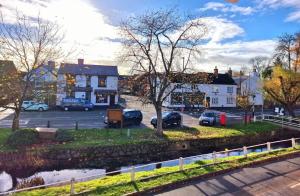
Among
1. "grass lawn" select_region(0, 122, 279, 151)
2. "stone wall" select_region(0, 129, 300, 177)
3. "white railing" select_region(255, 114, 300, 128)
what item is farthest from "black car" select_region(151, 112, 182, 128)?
"white railing" select_region(255, 114, 300, 128)

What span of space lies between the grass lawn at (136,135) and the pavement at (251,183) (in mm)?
11563

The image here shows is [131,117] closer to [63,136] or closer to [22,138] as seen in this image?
[63,136]

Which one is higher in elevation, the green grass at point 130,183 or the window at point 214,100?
the window at point 214,100

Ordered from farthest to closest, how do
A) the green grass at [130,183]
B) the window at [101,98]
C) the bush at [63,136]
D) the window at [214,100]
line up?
the window at [214,100], the window at [101,98], the bush at [63,136], the green grass at [130,183]

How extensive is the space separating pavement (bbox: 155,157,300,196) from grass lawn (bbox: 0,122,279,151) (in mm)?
11563

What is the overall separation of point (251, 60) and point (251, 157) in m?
84.8

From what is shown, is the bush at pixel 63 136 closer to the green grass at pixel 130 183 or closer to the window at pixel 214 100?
the green grass at pixel 130 183

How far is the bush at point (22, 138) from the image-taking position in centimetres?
2391

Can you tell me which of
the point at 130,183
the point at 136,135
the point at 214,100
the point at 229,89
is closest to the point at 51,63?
the point at 136,135

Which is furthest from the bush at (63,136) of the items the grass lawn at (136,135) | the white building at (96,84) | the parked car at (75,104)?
the white building at (96,84)

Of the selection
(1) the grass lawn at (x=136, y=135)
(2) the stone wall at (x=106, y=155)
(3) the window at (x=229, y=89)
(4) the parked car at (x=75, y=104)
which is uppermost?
(3) the window at (x=229, y=89)

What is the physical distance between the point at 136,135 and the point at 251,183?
15395 mm

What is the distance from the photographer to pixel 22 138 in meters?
Answer: 24.2

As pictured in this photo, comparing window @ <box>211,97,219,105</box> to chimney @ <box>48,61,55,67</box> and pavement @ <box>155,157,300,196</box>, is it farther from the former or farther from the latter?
pavement @ <box>155,157,300,196</box>
